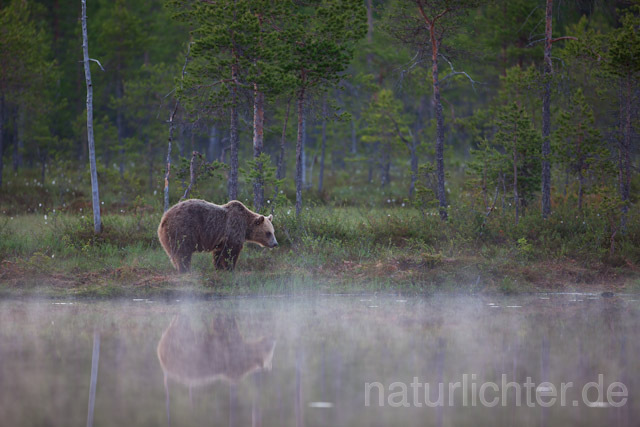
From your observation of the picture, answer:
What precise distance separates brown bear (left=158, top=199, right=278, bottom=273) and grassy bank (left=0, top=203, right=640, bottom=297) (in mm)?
437

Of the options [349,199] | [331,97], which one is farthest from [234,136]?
[349,199]

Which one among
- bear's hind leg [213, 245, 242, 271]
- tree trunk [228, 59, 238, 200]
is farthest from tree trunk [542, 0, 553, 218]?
bear's hind leg [213, 245, 242, 271]

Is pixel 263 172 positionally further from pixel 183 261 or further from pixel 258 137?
pixel 183 261

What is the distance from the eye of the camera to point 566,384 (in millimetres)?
7047

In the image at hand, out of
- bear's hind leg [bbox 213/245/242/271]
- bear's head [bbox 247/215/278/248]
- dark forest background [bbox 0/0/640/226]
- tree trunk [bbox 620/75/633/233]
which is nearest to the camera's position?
bear's hind leg [bbox 213/245/242/271]

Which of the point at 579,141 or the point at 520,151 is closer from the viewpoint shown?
the point at 520,151

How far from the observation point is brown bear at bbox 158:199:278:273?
13.8 m

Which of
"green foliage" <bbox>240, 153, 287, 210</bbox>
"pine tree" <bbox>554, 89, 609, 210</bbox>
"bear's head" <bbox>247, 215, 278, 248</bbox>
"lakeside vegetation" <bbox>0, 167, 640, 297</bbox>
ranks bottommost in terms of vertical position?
"lakeside vegetation" <bbox>0, 167, 640, 297</bbox>

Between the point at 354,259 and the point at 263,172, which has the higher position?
the point at 263,172

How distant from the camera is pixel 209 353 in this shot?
8359 mm

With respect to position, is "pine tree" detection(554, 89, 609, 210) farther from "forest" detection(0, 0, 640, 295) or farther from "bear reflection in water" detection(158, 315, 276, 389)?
"bear reflection in water" detection(158, 315, 276, 389)

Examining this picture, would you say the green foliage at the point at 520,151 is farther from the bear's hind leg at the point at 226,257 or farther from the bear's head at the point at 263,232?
the bear's hind leg at the point at 226,257

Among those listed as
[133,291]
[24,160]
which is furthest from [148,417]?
[24,160]

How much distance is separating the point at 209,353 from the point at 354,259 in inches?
295
